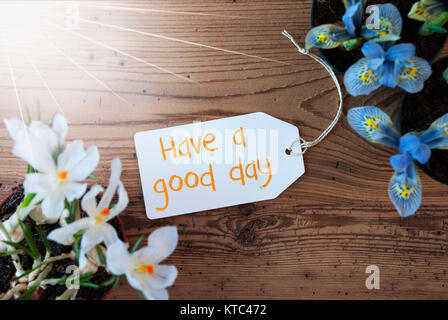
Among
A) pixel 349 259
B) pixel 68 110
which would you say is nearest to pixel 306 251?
pixel 349 259

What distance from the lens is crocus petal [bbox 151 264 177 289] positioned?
1.63 ft

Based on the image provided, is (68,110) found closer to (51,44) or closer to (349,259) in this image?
(51,44)

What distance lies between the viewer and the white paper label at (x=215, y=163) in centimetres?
67

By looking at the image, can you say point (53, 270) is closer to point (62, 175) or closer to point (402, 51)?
point (62, 175)

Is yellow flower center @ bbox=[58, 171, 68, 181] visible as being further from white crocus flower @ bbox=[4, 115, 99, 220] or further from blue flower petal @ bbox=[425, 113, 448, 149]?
blue flower petal @ bbox=[425, 113, 448, 149]

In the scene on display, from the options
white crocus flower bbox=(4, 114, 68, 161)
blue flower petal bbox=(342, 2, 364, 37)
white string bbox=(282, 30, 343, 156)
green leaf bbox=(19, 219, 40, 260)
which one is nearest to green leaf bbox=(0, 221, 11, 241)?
green leaf bbox=(19, 219, 40, 260)

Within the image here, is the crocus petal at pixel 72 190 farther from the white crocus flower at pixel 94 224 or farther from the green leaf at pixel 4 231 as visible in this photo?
the green leaf at pixel 4 231

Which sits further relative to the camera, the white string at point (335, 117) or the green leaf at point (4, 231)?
the white string at point (335, 117)

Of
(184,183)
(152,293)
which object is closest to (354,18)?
(184,183)

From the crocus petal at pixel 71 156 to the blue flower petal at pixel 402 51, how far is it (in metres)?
0.43

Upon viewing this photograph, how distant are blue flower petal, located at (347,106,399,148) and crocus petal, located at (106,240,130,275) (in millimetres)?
388

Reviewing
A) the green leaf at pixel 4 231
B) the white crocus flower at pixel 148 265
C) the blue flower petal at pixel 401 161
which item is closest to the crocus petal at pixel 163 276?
the white crocus flower at pixel 148 265

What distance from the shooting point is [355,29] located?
579mm

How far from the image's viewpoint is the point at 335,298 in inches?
26.5
